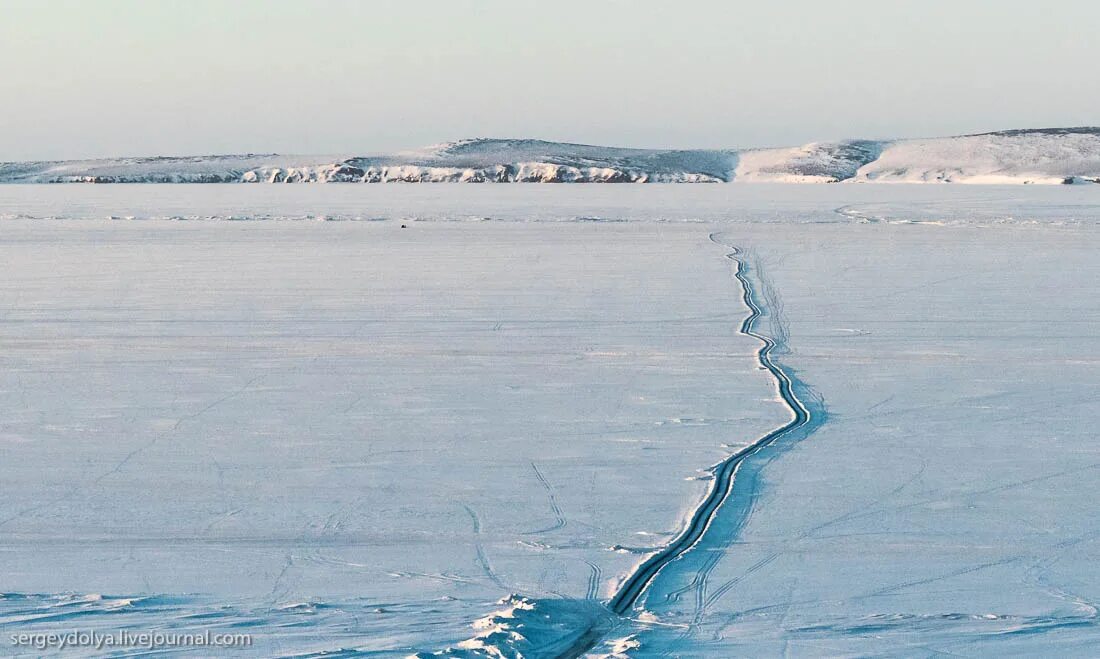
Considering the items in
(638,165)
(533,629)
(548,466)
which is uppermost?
(638,165)

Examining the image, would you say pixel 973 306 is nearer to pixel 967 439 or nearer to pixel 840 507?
pixel 967 439

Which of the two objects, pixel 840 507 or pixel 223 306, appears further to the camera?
pixel 223 306

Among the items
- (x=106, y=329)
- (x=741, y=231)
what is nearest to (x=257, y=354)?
(x=106, y=329)

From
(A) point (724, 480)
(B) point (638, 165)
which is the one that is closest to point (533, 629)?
(A) point (724, 480)

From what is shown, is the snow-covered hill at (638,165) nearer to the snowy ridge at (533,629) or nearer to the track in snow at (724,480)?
the track in snow at (724,480)

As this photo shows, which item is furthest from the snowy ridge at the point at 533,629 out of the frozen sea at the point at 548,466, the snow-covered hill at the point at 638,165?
the snow-covered hill at the point at 638,165

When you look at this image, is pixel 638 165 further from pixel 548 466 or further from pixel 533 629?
pixel 533 629

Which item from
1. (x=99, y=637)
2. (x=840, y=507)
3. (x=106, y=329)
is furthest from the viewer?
(x=106, y=329)
